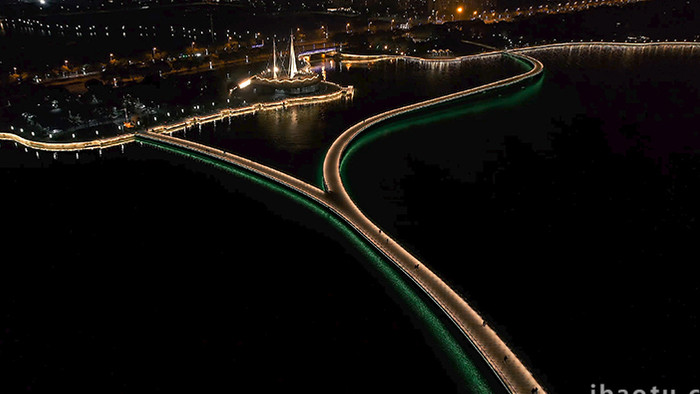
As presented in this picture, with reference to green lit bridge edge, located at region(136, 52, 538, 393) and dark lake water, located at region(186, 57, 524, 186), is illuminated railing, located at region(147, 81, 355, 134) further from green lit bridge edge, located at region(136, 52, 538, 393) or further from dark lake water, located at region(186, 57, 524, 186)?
green lit bridge edge, located at region(136, 52, 538, 393)

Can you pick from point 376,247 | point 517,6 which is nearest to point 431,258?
point 376,247

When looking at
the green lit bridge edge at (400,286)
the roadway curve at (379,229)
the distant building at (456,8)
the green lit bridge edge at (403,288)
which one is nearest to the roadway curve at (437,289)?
the roadway curve at (379,229)

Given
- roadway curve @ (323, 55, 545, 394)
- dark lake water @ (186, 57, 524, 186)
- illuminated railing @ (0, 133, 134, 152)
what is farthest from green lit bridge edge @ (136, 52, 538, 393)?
illuminated railing @ (0, 133, 134, 152)

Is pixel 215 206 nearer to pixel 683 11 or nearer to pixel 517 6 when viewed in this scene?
pixel 517 6

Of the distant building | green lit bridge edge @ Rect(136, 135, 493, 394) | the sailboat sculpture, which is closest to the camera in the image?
green lit bridge edge @ Rect(136, 135, 493, 394)

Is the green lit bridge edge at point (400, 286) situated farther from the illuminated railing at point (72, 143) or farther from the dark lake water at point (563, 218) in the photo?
the illuminated railing at point (72, 143)

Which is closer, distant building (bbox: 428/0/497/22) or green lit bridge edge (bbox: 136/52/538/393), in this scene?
green lit bridge edge (bbox: 136/52/538/393)

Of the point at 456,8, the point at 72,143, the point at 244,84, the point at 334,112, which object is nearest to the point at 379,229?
the point at 334,112

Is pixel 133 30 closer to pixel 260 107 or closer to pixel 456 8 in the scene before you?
pixel 260 107

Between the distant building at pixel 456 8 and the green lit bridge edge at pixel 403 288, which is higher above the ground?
the distant building at pixel 456 8
